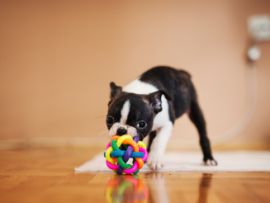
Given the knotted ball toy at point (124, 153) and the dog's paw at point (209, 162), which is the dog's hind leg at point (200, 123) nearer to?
the dog's paw at point (209, 162)

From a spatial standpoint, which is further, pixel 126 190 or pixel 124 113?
pixel 124 113

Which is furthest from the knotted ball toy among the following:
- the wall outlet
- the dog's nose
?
the wall outlet

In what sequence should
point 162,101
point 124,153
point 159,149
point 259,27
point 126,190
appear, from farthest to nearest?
point 259,27, point 162,101, point 159,149, point 124,153, point 126,190

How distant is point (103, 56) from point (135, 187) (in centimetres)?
220

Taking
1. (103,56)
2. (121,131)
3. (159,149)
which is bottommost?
(159,149)

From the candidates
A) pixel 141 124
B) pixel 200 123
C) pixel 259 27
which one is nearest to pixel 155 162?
pixel 141 124

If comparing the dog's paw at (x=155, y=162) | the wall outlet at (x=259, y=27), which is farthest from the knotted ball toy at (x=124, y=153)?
the wall outlet at (x=259, y=27)

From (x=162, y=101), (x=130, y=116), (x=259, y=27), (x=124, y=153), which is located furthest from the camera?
(x=259, y=27)

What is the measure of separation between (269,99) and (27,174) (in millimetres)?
2570

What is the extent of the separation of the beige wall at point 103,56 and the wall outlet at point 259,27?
6 centimetres

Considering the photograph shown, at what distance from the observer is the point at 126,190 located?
2.98 feet

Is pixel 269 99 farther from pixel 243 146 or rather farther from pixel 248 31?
pixel 248 31

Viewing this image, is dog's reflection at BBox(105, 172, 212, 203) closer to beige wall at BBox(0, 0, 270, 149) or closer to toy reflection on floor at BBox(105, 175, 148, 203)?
toy reflection on floor at BBox(105, 175, 148, 203)

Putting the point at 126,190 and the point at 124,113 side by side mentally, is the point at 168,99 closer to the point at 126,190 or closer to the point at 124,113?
the point at 124,113
